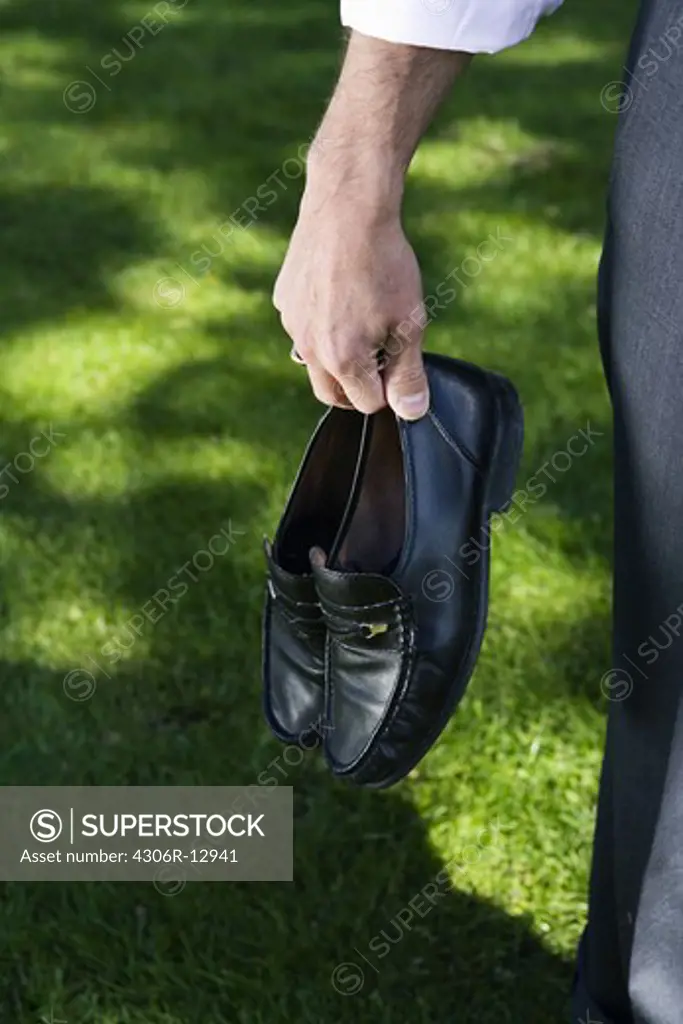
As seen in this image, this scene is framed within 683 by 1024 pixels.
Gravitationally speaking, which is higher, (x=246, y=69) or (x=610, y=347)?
(x=246, y=69)

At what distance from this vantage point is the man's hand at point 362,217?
1282mm

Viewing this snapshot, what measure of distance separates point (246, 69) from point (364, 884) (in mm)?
4095

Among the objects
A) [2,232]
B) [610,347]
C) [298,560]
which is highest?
[2,232]

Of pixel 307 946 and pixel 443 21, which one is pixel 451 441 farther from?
pixel 307 946

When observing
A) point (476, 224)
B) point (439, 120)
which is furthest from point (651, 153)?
point (439, 120)

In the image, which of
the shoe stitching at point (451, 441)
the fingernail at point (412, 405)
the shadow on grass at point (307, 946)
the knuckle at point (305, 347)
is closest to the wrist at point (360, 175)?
the knuckle at point (305, 347)

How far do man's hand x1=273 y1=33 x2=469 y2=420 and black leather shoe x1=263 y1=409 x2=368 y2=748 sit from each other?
0.29m

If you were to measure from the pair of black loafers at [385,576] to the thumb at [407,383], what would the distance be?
54 mm

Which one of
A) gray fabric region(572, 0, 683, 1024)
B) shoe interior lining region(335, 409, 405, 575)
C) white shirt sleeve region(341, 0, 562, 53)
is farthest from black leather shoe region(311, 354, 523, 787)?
white shirt sleeve region(341, 0, 562, 53)

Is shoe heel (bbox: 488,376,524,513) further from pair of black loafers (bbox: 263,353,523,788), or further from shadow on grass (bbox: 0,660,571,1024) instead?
shadow on grass (bbox: 0,660,571,1024)

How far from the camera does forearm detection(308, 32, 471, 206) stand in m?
1.27

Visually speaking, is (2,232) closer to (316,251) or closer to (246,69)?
(246,69)

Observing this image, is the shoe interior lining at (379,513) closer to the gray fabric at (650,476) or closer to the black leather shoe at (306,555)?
the black leather shoe at (306,555)

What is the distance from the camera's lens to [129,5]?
627 cm
